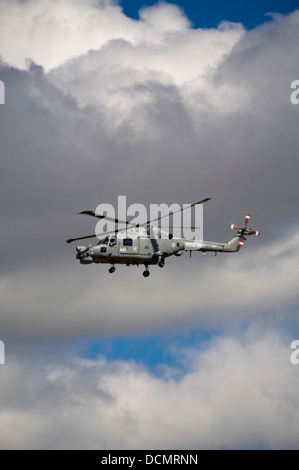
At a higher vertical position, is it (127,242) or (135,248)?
(127,242)

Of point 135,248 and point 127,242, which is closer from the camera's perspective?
point 127,242

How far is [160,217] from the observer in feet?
347

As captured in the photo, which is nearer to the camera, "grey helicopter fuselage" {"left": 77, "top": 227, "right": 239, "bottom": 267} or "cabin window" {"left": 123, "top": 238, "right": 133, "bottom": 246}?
"grey helicopter fuselage" {"left": 77, "top": 227, "right": 239, "bottom": 267}

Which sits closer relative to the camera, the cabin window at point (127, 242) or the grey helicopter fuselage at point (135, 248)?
the grey helicopter fuselage at point (135, 248)
